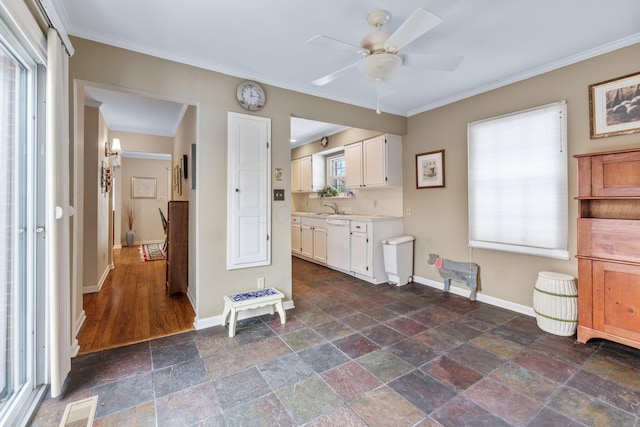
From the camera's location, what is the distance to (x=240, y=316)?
9.37 ft

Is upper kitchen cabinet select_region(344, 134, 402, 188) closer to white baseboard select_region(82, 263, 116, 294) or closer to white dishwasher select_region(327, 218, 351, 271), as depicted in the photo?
white dishwasher select_region(327, 218, 351, 271)

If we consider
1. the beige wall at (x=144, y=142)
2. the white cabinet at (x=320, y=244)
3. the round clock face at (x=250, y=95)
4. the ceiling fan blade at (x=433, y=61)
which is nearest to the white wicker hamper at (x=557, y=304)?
the ceiling fan blade at (x=433, y=61)

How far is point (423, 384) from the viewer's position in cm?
184

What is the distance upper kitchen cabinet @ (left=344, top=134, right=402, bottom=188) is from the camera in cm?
418

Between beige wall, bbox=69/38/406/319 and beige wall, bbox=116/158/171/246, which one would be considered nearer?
beige wall, bbox=69/38/406/319

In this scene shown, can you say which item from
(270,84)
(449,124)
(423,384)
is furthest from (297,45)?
(423,384)

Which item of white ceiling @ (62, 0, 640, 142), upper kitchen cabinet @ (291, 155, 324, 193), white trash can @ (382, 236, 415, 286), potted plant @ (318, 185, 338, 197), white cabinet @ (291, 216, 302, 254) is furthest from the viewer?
upper kitchen cabinet @ (291, 155, 324, 193)

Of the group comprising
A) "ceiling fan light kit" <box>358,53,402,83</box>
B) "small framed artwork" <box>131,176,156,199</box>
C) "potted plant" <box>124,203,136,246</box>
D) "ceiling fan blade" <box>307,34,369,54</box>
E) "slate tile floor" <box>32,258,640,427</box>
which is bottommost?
"slate tile floor" <box>32,258,640,427</box>

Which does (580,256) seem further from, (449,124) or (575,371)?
(449,124)

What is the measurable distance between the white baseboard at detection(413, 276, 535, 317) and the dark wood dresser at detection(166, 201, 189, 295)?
315 cm

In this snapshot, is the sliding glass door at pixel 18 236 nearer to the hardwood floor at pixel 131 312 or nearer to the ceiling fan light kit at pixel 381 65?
the hardwood floor at pixel 131 312

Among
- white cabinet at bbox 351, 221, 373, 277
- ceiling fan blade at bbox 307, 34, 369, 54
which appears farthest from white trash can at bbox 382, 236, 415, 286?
ceiling fan blade at bbox 307, 34, 369, 54

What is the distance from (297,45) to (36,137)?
188cm

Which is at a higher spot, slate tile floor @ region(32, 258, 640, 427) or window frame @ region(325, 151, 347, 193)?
Answer: window frame @ region(325, 151, 347, 193)
